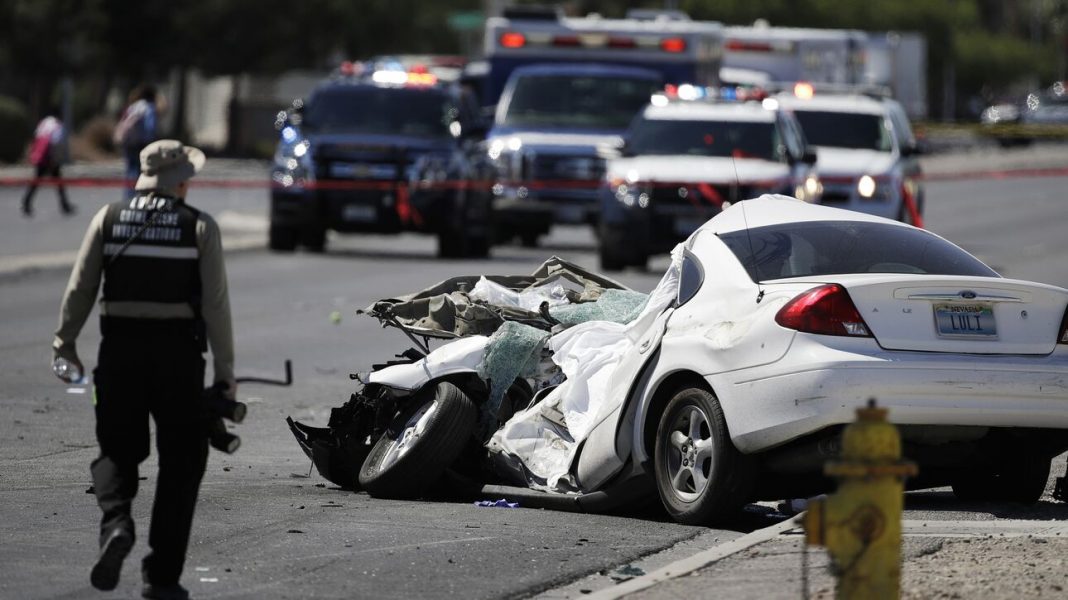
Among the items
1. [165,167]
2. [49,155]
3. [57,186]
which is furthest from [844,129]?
[165,167]

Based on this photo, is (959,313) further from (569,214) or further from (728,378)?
(569,214)

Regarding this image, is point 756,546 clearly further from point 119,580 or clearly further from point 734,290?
point 119,580

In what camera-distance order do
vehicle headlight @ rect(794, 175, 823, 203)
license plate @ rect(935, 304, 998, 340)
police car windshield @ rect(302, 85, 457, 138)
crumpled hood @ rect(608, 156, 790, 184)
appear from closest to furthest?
license plate @ rect(935, 304, 998, 340) < crumpled hood @ rect(608, 156, 790, 184) < vehicle headlight @ rect(794, 175, 823, 203) < police car windshield @ rect(302, 85, 457, 138)

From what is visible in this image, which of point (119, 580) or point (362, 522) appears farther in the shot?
point (362, 522)

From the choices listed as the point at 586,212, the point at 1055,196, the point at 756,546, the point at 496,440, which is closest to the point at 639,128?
the point at 586,212

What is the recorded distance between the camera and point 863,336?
8039mm

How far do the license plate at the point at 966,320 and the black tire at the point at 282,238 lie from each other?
57.9 ft

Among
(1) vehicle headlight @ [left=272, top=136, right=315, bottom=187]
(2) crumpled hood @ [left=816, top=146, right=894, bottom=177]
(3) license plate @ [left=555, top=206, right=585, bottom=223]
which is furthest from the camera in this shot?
(3) license plate @ [left=555, top=206, right=585, bottom=223]

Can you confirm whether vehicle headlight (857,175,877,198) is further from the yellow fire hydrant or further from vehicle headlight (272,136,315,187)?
the yellow fire hydrant

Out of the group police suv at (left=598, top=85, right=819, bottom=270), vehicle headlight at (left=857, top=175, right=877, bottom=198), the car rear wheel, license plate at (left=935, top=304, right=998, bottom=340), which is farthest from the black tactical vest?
vehicle headlight at (left=857, top=175, right=877, bottom=198)

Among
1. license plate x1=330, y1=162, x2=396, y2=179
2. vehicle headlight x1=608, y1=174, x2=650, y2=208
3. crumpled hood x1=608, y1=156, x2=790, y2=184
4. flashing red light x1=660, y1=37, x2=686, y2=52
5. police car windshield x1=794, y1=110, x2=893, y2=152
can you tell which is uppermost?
flashing red light x1=660, y1=37, x2=686, y2=52

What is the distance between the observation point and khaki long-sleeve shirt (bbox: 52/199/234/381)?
6781 millimetres

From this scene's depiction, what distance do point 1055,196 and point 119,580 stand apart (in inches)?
1402

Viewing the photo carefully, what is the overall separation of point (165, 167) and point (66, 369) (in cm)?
81
